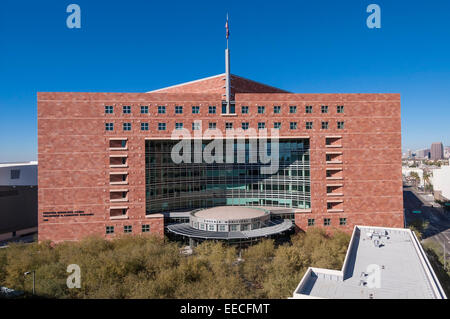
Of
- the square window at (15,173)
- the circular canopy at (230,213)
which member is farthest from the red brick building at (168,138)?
the square window at (15,173)

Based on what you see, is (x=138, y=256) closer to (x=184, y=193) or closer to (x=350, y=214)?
(x=184, y=193)

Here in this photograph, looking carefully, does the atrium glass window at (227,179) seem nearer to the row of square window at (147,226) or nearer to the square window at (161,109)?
the row of square window at (147,226)

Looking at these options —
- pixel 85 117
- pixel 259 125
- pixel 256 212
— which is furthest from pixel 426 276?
pixel 85 117

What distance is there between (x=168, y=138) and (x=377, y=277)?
36738 mm

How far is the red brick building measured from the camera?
4709 centimetres

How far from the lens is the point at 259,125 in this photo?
1960 inches

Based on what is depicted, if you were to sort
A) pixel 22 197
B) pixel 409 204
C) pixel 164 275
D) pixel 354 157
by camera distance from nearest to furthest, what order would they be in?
pixel 164 275
pixel 354 157
pixel 22 197
pixel 409 204

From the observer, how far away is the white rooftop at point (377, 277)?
21.5m

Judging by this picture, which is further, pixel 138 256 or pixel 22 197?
pixel 22 197

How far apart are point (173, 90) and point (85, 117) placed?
66.1ft

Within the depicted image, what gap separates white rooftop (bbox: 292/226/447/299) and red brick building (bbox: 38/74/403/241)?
17.7 metres

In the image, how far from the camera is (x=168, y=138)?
48438mm

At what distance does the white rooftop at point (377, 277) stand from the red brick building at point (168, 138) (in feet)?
57.9

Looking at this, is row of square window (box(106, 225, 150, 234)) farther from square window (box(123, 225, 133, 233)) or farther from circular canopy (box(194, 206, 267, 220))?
circular canopy (box(194, 206, 267, 220))
